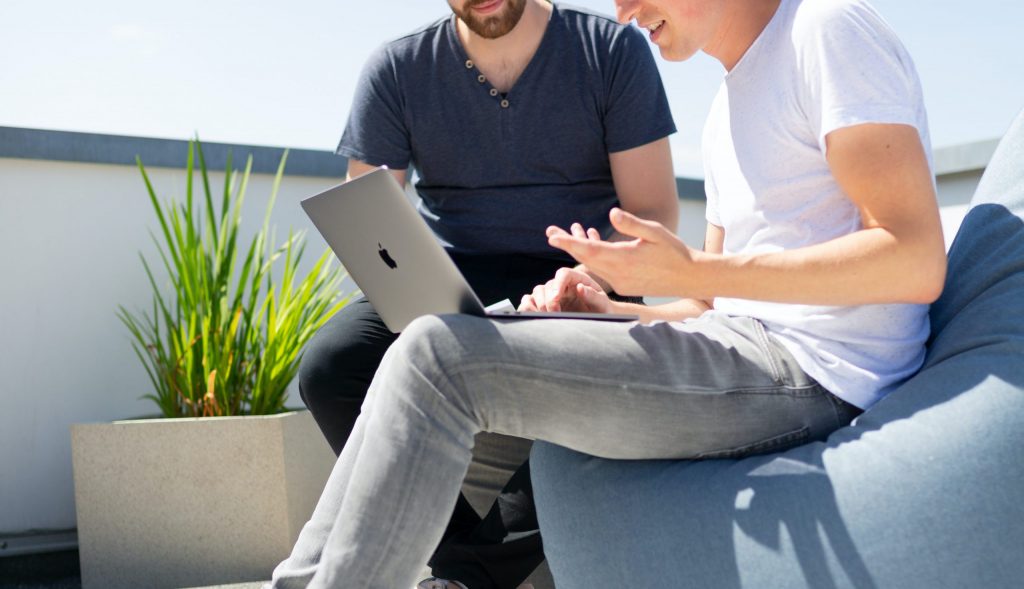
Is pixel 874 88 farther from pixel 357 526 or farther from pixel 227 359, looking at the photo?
pixel 227 359

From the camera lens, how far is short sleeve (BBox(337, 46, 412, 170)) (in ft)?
8.09

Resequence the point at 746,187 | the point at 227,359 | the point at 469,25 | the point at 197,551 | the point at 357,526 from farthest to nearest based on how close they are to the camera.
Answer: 1. the point at 227,359
2. the point at 197,551
3. the point at 469,25
4. the point at 746,187
5. the point at 357,526

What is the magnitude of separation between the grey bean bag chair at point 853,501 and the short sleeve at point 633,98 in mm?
1075

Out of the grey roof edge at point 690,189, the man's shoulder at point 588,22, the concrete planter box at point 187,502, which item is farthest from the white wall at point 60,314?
the grey roof edge at point 690,189

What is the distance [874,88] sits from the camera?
1.24 meters

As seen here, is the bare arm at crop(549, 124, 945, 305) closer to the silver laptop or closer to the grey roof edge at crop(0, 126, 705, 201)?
the silver laptop

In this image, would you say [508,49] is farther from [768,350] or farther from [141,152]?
[141,152]

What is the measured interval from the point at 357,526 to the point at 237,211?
232 centimetres

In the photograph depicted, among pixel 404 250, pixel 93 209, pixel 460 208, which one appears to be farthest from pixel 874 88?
pixel 93 209

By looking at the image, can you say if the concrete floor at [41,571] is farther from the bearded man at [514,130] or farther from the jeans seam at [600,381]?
the jeans seam at [600,381]

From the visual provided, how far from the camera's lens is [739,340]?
4.51 ft

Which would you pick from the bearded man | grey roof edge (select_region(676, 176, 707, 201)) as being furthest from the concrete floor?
grey roof edge (select_region(676, 176, 707, 201))

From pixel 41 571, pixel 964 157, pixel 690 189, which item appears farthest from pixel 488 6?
pixel 964 157

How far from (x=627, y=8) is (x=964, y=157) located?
14.4 feet
